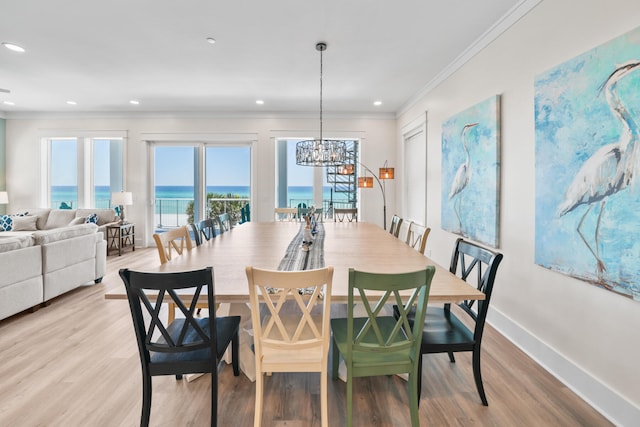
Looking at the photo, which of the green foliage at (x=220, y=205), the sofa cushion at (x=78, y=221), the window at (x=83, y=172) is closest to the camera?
the sofa cushion at (x=78, y=221)

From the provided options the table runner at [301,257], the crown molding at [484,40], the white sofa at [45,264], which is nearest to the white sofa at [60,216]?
the white sofa at [45,264]

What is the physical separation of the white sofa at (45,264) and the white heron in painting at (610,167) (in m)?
4.36

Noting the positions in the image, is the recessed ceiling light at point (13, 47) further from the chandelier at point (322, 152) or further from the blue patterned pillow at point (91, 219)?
the chandelier at point (322, 152)

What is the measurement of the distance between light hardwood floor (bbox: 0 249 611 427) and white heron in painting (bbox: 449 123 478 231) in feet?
5.12

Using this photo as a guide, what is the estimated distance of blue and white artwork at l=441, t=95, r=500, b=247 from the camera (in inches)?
115

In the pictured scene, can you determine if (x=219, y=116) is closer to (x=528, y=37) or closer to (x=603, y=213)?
(x=528, y=37)

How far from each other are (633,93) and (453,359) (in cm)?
187

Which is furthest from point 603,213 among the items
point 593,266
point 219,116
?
point 219,116

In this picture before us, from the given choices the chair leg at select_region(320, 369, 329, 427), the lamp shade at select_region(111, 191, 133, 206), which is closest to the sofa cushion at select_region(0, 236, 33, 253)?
the lamp shade at select_region(111, 191, 133, 206)

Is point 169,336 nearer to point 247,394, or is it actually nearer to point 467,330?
point 247,394

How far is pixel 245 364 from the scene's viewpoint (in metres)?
2.09

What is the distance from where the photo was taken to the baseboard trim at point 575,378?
1700 mm

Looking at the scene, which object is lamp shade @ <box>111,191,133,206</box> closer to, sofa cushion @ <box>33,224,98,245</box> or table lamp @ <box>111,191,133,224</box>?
table lamp @ <box>111,191,133,224</box>

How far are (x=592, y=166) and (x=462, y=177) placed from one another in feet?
5.52
